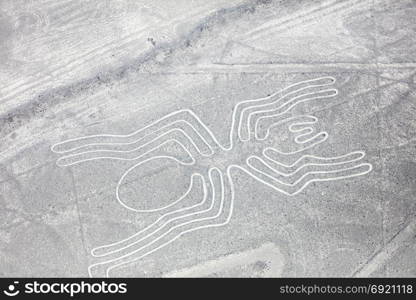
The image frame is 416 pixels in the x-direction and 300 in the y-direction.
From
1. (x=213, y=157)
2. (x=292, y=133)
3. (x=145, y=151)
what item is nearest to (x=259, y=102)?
(x=292, y=133)

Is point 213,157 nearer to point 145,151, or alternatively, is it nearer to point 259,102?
point 145,151

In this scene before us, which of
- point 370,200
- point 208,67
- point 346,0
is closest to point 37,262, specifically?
point 208,67

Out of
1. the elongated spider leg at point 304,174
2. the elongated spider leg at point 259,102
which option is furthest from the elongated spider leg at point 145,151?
the elongated spider leg at point 304,174

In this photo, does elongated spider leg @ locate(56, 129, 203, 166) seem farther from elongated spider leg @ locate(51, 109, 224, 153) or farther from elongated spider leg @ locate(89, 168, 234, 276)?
elongated spider leg @ locate(89, 168, 234, 276)

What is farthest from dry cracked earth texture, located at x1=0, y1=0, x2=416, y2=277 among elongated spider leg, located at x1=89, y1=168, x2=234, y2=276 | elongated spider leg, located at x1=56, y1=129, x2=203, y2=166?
elongated spider leg, located at x1=56, y1=129, x2=203, y2=166

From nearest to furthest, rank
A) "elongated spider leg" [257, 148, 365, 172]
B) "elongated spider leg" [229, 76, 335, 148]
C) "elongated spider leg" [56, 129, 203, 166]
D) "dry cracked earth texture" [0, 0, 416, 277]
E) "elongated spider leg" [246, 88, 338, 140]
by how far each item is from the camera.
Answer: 1. "dry cracked earth texture" [0, 0, 416, 277]
2. "elongated spider leg" [257, 148, 365, 172]
3. "elongated spider leg" [56, 129, 203, 166]
4. "elongated spider leg" [229, 76, 335, 148]
5. "elongated spider leg" [246, 88, 338, 140]

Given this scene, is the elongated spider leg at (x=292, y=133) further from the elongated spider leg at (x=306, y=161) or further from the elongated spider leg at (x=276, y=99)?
the elongated spider leg at (x=276, y=99)
